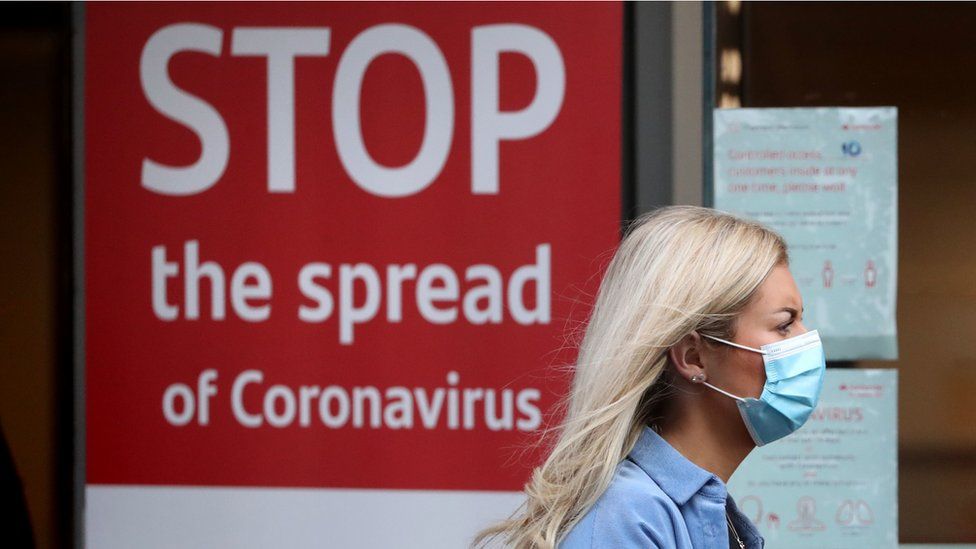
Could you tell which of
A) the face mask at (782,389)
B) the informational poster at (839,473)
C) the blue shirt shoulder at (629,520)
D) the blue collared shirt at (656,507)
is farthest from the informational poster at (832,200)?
the blue shirt shoulder at (629,520)

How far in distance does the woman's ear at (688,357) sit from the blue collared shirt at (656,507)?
0.12 meters

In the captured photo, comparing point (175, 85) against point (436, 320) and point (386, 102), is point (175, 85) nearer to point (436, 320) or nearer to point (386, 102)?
point (386, 102)

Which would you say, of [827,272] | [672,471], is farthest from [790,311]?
[827,272]

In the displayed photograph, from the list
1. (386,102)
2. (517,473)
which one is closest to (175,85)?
(386,102)

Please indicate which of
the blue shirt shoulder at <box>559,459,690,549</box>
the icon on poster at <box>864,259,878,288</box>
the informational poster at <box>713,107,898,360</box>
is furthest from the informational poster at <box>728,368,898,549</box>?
the blue shirt shoulder at <box>559,459,690,549</box>

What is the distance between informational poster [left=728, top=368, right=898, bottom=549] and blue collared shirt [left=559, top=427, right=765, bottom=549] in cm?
185

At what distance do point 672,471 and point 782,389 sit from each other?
0.27 m

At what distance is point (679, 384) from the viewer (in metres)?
2.08

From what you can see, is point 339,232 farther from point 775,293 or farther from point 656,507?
point 656,507

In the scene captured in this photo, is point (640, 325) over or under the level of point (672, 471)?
over

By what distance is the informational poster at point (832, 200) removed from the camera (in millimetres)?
Answer: 3811

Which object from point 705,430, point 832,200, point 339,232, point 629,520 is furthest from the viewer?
point 339,232

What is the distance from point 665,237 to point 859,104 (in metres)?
2.08

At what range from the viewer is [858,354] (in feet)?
12.6
